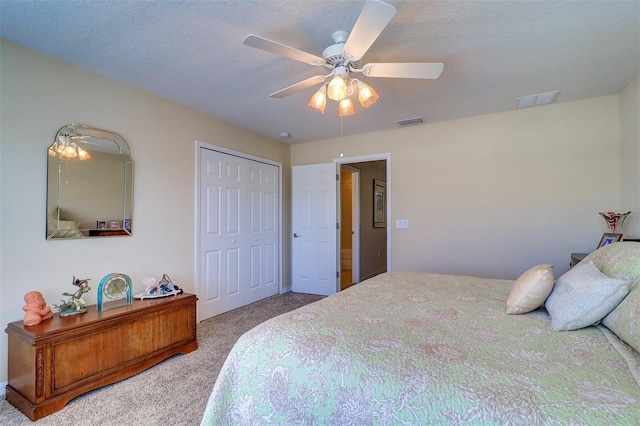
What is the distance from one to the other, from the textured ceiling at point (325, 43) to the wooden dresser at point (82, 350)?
5.27 feet

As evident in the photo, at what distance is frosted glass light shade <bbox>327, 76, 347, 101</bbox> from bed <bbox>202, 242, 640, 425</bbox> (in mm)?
1340

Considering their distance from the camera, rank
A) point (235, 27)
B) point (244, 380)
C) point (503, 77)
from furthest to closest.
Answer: point (503, 77) → point (235, 27) → point (244, 380)

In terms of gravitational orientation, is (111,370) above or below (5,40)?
below

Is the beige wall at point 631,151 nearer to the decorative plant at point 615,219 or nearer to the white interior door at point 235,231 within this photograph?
the decorative plant at point 615,219

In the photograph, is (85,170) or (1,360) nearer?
(1,360)

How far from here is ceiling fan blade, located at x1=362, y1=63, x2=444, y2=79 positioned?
1869 mm

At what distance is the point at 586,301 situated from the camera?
130cm

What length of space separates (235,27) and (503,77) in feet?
7.42

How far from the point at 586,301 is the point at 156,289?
2.98 m

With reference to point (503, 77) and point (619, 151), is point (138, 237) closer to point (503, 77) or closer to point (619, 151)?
point (503, 77)

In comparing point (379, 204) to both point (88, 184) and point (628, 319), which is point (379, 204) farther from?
point (628, 319)

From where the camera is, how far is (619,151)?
3070 mm

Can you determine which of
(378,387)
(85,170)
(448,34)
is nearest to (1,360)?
(85,170)

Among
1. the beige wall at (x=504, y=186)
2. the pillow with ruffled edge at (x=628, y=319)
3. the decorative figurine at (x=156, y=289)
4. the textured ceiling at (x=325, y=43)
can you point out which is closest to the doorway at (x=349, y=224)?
the beige wall at (x=504, y=186)
